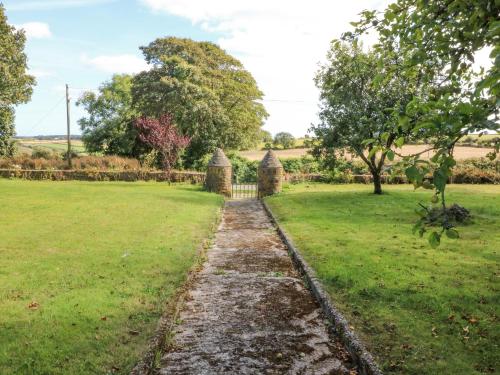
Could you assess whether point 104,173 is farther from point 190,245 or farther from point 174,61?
point 190,245

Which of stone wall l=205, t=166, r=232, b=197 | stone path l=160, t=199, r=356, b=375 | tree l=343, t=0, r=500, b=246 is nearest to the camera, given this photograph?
→ tree l=343, t=0, r=500, b=246

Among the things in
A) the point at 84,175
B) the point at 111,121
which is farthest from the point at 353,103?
the point at 111,121

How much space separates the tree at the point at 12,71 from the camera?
33031 mm

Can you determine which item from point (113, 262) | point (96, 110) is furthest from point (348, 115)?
point (96, 110)

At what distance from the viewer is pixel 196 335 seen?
655 centimetres

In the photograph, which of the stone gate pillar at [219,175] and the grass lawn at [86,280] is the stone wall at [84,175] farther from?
the grass lawn at [86,280]

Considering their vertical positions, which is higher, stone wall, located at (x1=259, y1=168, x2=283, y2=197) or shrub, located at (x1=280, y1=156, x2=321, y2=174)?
shrub, located at (x1=280, y1=156, x2=321, y2=174)

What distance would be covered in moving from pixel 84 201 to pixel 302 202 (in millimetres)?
11502

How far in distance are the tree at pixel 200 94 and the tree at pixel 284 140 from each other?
23.7 meters

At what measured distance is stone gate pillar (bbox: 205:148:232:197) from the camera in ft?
92.5

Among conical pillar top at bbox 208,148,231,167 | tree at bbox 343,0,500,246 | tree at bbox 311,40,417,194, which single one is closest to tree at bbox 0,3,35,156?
conical pillar top at bbox 208,148,231,167

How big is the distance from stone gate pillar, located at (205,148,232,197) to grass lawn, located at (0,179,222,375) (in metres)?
9.13

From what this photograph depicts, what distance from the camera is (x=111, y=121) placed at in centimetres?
5166

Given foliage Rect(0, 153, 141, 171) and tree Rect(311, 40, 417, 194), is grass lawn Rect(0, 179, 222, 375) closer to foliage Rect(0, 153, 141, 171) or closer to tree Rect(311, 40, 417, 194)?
tree Rect(311, 40, 417, 194)
